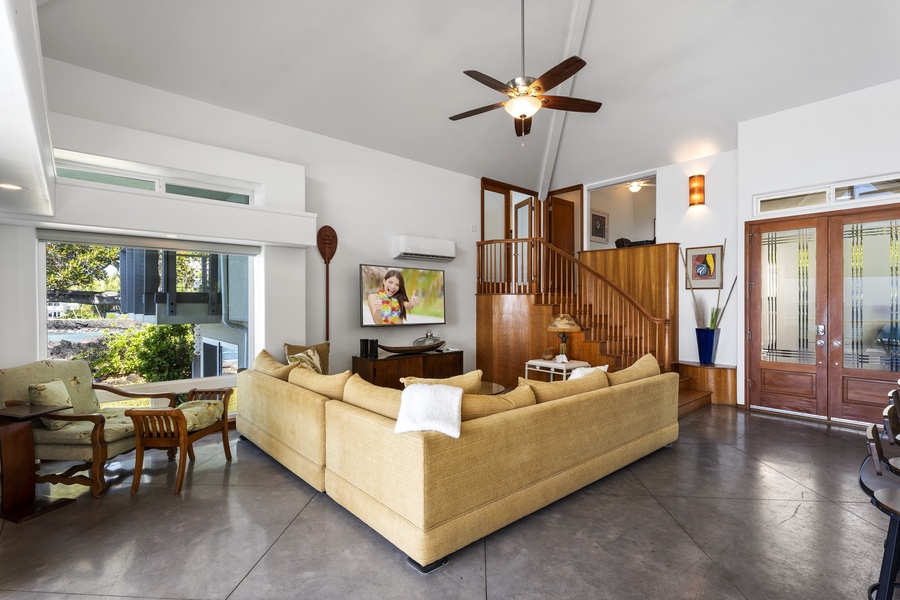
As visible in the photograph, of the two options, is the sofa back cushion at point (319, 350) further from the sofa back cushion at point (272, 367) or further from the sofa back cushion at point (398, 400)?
the sofa back cushion at point (398, 400)

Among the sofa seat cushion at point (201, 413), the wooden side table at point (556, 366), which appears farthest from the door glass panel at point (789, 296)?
the sofa seat cushion at point (201, 413)

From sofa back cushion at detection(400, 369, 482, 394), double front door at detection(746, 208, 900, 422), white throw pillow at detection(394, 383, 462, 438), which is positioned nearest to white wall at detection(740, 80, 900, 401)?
double front door at detection(746, 208, 900, 422)

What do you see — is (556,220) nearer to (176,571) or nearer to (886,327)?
(886,327)

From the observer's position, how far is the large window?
4066 millimetres

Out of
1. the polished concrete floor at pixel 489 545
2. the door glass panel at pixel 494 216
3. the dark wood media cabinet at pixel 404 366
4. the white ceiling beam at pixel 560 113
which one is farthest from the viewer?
the door glass panel at pixel 494 216

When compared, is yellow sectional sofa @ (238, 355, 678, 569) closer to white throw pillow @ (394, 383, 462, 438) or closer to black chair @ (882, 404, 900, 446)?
white throw pillow @ (394, 383, 462, 438)

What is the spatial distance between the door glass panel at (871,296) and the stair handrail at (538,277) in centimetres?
187

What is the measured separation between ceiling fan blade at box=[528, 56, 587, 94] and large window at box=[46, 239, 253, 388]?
12.1ft

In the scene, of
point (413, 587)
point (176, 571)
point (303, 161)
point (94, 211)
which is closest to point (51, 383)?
point (94, 211)

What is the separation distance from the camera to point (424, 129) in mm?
5953

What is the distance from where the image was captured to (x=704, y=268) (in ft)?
20.8

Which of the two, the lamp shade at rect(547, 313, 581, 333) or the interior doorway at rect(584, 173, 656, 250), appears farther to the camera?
the interior doorway at rect(584, 173, 656, 250)

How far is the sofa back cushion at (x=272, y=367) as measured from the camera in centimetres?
377

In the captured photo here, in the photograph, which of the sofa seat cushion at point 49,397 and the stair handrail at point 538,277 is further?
the stair handrail at point 538,277
